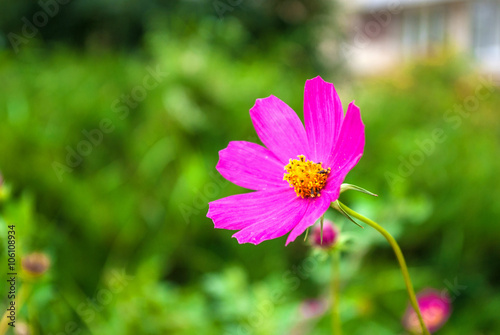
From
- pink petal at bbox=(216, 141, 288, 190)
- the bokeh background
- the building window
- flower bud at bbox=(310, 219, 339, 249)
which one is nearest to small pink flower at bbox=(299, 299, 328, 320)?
the bokeh background

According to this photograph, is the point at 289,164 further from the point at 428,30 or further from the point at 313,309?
the point at 428,30

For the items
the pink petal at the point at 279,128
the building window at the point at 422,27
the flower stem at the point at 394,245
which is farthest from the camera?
the building window at the point at 422,27

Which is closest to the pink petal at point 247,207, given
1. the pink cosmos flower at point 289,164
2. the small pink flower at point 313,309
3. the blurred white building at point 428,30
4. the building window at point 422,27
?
the pink cosmos flower at point 289,164

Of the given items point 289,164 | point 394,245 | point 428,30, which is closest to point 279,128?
point 289,164

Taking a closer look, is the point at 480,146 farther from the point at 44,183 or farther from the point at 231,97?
the point at 44,183

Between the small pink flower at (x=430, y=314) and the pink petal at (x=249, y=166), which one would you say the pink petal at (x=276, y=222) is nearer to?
the pink petal at (x=249, y=166)

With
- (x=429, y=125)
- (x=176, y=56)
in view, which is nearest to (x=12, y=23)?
(x=176, y=56)

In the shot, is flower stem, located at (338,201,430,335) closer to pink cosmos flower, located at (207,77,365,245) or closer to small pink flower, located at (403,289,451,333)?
pink cosmos flower, located at (207,77,365,245)
